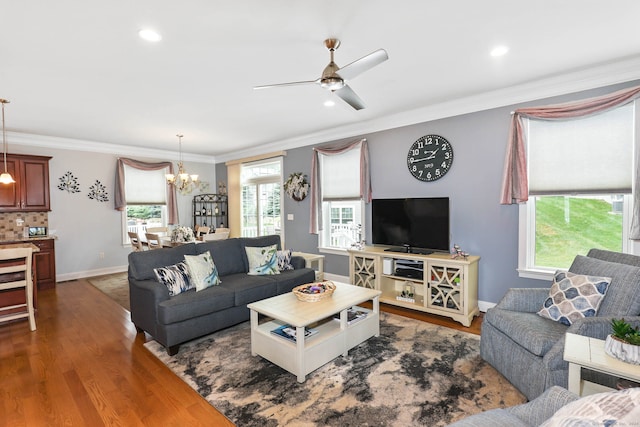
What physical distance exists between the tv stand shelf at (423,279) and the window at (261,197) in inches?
103

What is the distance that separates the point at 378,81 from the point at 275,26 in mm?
1408

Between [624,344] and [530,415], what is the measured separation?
0.80m

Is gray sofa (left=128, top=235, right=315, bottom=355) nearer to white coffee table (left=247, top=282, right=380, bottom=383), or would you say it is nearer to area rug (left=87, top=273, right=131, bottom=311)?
white coffee table (left=247, top=282, right=380, bottom=383)

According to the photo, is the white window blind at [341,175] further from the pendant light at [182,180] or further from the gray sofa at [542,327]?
the gray sofa at [542,327]

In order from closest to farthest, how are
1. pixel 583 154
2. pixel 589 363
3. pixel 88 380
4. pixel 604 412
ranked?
pixel 604 412 → pixel 589 363 → pixel 88 380 → pixel 583 154

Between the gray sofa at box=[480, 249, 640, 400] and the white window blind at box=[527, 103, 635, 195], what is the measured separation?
0.90 m

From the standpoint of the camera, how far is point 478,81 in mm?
3359

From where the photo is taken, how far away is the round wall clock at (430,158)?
163 inches

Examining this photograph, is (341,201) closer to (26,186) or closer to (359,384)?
(359,384)

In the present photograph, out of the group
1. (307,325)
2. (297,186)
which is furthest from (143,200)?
(307,325)

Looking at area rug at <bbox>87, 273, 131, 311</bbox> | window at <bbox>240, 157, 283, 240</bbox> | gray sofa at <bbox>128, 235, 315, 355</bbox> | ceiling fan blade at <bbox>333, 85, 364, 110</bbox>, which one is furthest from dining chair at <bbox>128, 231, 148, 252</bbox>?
ceiling fan blade at <bbox>333, 85, 364, 110</bbox>

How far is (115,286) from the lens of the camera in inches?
213

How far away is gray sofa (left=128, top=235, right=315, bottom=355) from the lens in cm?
296

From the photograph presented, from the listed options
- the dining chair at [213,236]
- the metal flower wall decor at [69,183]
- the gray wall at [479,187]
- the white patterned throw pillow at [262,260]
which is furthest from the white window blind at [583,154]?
the metal flower wall decor at [69,183]
